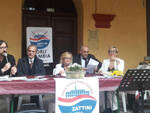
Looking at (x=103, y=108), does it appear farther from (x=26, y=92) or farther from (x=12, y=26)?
(x=12, y=26)

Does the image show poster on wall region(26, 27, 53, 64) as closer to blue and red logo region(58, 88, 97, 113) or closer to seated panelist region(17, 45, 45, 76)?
seated panelist region(17, 45, 45, 76)

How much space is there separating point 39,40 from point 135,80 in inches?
155

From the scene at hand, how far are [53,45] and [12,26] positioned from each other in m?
1.30

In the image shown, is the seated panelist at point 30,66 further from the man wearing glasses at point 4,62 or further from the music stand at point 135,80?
the music stand at point 135,80

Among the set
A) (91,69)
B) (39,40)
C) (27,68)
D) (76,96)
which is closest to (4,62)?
(27,68)

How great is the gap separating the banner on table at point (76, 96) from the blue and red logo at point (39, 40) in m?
3.48

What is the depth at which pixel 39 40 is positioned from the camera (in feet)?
21.5

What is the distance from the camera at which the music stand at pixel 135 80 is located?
303 cm

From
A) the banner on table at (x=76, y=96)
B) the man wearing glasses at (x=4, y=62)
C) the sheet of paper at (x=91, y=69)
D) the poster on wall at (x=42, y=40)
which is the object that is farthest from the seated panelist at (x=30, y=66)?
the poster on wall at (x=42, y=40)

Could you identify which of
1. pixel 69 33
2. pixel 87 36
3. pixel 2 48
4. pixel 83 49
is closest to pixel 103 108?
pixel 83 49

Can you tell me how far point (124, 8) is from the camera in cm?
704

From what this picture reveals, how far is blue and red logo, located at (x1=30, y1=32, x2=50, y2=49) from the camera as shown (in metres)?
6.50

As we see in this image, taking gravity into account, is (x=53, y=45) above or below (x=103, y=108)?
above

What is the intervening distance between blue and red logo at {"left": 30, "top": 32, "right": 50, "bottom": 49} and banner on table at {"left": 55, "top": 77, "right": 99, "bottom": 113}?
11.4 ft
